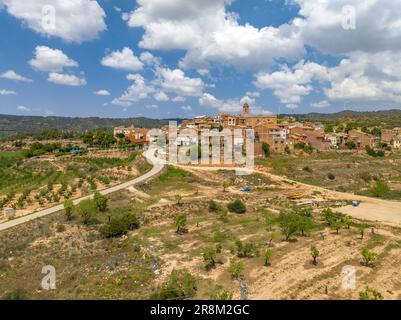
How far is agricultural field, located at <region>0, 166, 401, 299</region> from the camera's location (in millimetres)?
19703

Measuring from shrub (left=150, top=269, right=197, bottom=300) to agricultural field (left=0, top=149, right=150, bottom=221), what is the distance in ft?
76.3

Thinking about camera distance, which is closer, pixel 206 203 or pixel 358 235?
pixel 358 235

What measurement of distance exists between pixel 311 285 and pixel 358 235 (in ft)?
40.8

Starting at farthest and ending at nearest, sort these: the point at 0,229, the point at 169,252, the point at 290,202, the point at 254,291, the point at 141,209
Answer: the point at 290,202
the point at 141,209
the point at 0,229
the point at 169,252
the point at 254,291

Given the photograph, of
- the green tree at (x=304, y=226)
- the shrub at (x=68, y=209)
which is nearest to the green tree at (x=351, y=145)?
the green tree at (x=304, y=226)

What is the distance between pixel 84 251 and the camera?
86.7 feet

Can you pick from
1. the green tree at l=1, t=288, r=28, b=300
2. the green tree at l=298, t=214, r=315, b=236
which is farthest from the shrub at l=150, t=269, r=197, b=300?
the green tree at l=298, t=214, r=315, b=236

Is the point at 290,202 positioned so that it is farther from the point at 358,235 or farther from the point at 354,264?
the point at 354,264

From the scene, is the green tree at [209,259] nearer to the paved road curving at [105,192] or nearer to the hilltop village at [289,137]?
the paved road curving at [105,192]

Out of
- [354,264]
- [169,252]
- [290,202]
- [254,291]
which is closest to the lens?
[254,291]

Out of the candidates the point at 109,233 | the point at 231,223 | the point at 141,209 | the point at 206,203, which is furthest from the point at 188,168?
the point at 109,233

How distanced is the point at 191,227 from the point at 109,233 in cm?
790

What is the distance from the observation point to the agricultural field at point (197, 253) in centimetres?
1970

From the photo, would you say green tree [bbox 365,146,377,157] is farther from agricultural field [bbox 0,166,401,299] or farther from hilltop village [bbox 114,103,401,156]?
agricultural field [bbox 0,166,401,299]
